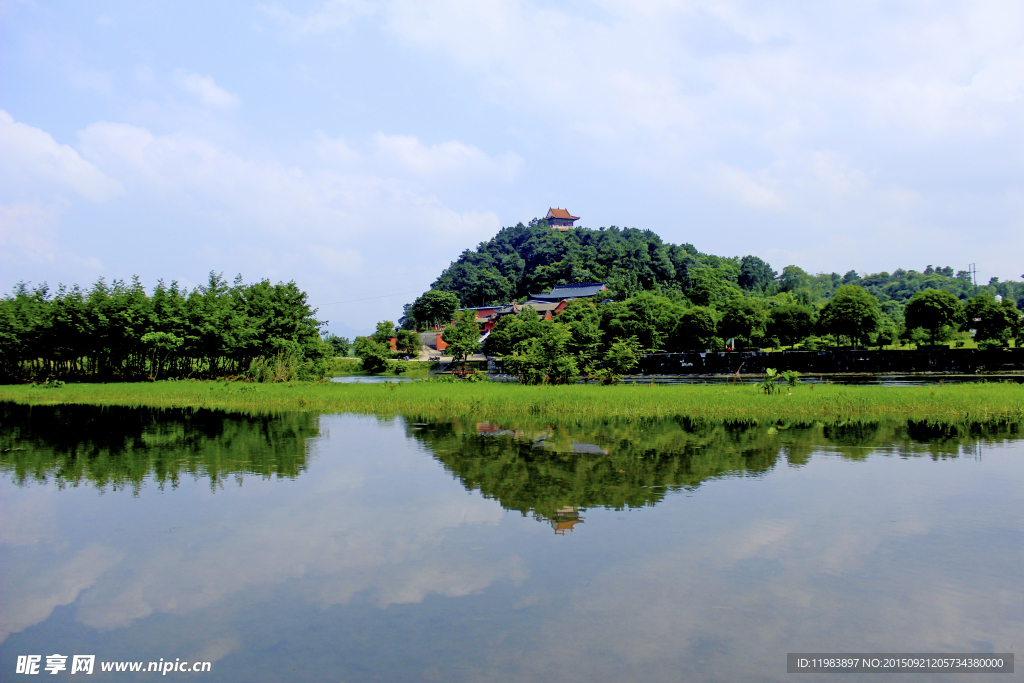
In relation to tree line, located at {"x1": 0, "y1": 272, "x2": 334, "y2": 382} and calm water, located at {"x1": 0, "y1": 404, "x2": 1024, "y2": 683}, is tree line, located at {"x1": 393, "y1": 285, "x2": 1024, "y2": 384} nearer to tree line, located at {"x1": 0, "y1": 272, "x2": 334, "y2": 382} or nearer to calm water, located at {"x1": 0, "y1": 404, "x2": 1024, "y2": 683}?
Answer: tree line, located at {"x1": 0, "y1": 272, "x2": 334, "y2": 382}

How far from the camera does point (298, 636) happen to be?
20.5 ft

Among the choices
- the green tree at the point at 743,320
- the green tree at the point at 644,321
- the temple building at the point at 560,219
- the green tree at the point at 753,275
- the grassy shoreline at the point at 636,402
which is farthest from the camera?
the temple building at the point at 560,219

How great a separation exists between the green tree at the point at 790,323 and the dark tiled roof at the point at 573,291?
86.0ft

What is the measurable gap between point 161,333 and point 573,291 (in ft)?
189

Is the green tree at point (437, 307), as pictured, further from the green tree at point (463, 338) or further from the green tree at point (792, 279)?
the green tree at point (792, 279)

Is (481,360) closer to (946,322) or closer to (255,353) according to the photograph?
(255,353)

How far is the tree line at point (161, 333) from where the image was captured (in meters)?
36.5

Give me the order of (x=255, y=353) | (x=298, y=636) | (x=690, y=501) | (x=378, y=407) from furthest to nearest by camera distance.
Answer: (x=255, y=353) → (x=378, y=407) → (x=690, y=501) → (x=298, y=636)

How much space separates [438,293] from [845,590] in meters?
80.6

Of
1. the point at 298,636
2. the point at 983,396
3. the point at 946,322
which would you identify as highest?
the point at 946,322

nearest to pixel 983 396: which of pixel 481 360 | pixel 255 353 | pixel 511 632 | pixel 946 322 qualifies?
pixel 511 632

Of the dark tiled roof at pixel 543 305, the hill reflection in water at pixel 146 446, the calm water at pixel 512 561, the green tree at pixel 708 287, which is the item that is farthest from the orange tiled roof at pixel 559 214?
the calm water at pixel 512 561

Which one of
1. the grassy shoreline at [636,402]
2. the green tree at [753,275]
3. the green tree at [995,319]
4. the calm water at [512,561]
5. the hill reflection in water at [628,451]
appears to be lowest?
the calm water at [512,561]

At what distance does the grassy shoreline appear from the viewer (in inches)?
834
